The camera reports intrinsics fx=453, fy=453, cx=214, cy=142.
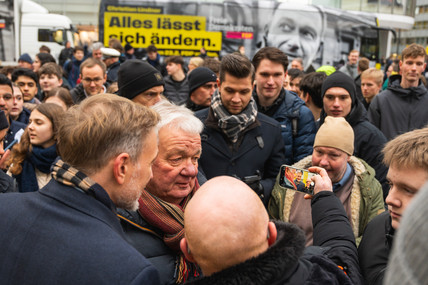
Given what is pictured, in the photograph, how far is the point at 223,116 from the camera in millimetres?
3391

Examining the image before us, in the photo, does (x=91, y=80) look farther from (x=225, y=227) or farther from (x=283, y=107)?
(x=225, y=227)

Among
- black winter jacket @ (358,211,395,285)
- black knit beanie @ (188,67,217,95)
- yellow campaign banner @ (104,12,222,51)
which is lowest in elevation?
black winter jacket @ (358,211,395,285)

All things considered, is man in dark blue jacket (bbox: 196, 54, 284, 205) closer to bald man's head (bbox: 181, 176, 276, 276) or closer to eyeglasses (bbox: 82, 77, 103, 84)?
bald man's head (bbox: 181, 176, 276, 276)

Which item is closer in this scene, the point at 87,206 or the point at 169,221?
the point at 87,206

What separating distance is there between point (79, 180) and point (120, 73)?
93.5 inches

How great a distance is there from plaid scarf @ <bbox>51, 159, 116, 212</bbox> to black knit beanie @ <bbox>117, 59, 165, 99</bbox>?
2124 millimetres

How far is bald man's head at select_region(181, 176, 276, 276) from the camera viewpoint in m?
1.38

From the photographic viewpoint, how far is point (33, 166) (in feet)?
13.2

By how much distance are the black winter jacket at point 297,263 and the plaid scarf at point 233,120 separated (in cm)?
144

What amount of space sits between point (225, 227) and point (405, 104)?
4.66 m

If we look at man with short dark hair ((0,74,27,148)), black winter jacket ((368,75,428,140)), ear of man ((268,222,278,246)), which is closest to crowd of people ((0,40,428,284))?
ear of man ((268,222,278,246))

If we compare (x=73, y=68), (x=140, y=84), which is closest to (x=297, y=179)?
(x=140, y=84)

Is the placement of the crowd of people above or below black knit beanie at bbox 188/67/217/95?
below

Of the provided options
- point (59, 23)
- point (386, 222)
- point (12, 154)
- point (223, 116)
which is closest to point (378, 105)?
point (223, 116)
